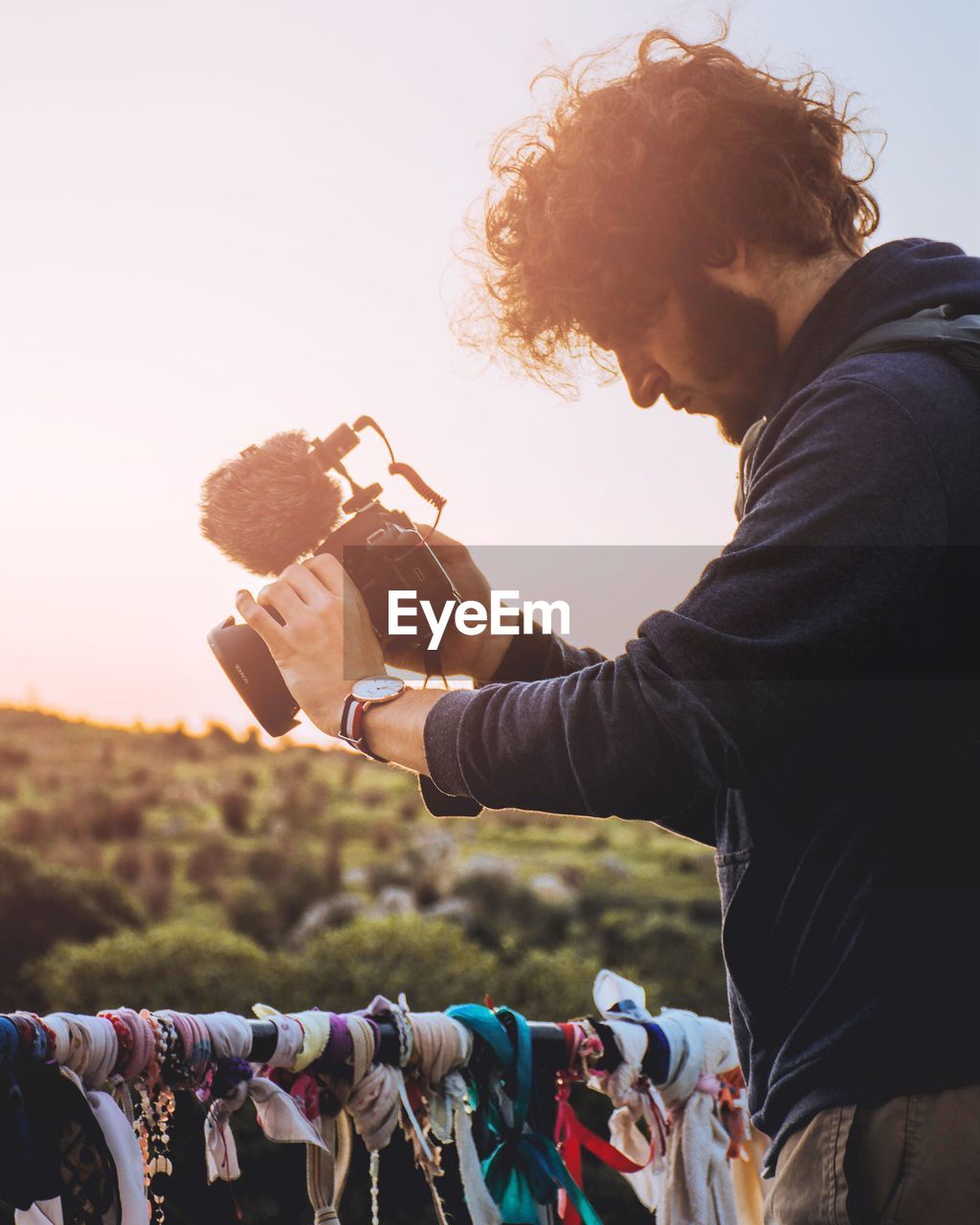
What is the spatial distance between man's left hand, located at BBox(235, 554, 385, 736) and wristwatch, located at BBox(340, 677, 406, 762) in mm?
11

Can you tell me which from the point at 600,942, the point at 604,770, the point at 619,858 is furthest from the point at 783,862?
the point at 619,858

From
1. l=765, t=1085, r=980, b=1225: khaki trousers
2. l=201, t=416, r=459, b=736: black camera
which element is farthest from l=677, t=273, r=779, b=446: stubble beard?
l=765, t=1085, r=980, b=1225: khaki trousers

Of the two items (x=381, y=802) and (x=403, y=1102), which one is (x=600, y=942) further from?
(x=403, y=1102)

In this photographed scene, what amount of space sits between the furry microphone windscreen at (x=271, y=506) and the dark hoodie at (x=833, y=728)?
45 centimetres

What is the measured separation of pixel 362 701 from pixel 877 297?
56 cm

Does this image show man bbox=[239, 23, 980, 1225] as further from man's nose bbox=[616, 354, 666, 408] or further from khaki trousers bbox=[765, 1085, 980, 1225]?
man's nose bbox=[616, 354, 666, 408]

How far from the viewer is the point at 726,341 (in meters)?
1.18

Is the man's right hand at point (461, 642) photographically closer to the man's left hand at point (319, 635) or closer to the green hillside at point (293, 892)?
the man's left hand at point (319, 635)

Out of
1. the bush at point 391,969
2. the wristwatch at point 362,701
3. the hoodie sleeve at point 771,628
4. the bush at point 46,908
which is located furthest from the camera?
the bush at point 46,908

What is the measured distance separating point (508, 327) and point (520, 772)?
700mm

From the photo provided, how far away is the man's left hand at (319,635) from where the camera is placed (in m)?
1.18

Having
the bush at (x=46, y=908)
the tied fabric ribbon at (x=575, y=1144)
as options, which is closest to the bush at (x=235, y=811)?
the bush at (x=46, y=908)

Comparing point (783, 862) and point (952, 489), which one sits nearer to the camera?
point (952, 489)

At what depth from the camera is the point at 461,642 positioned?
1491 mm
